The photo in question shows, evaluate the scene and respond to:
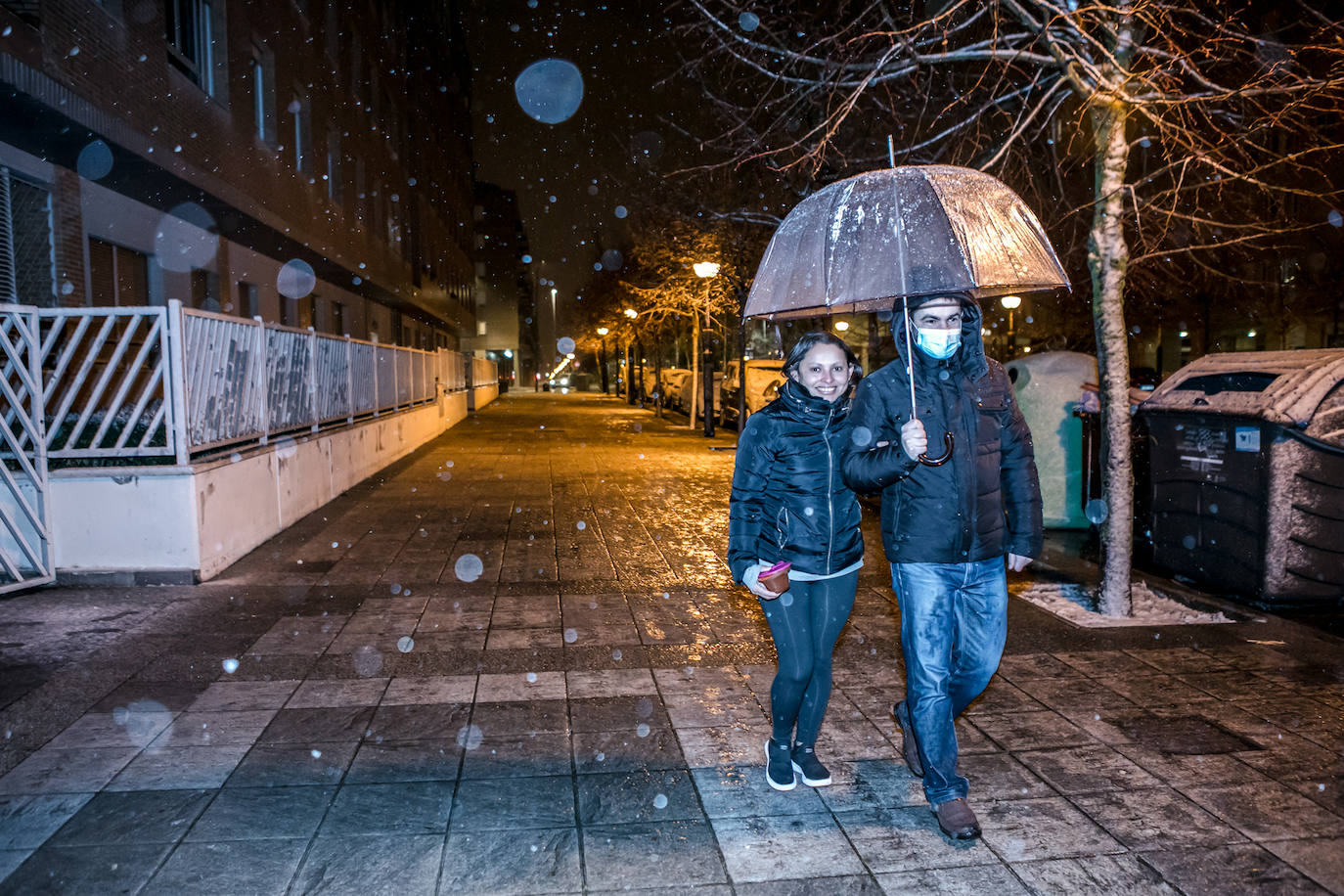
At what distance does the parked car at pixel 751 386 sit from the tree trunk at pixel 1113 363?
16.3 metres

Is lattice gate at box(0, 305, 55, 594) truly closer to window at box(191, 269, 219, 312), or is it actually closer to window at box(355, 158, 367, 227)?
window at box(191, 269, 219, 312)

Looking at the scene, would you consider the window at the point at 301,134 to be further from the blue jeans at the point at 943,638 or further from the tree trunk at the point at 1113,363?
the blue jeans at the point at 943,638

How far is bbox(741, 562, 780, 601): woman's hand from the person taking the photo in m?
3.27

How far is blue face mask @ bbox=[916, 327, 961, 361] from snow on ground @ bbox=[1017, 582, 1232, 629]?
3.37 meters

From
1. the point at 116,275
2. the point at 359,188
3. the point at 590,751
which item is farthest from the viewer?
the point at 359,188

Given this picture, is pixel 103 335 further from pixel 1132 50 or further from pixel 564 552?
pixel 1132 50

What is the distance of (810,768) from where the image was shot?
3.64 m

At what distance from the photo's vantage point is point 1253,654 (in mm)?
5242

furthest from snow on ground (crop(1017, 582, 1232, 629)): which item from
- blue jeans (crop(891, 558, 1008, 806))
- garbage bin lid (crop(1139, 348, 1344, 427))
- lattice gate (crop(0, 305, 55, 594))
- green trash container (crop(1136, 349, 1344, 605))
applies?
lattice gate (crop(0, 305, 55, 594))

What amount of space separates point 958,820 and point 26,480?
701cm

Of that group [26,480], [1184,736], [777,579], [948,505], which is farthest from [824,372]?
[26,480]

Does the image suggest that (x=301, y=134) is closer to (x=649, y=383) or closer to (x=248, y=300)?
(x=248, y=300)

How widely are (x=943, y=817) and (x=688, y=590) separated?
3.80 m

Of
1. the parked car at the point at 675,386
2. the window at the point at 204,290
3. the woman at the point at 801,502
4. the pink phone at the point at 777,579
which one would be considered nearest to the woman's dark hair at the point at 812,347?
the woman at the point at 801,502
